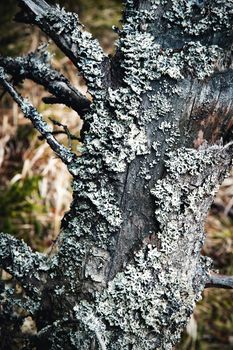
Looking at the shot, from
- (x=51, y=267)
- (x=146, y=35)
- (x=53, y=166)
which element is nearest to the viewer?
(x=146, y=35)

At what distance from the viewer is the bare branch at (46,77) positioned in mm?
970

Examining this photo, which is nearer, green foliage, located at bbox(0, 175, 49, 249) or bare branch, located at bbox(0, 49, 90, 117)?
bare branch, located at bbox(0, 49, 90, 117)

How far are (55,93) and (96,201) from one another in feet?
0.85

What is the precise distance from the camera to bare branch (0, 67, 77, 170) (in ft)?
3.09

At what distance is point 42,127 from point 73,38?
19 centimetres

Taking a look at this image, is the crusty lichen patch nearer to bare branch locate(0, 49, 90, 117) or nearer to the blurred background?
bare branch locate(0, 49, 90, 117)

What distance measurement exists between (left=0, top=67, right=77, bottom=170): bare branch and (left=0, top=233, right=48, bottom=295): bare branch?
23cm

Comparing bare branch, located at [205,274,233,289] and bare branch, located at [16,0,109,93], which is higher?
bare branch, located at [16,0,109,93]

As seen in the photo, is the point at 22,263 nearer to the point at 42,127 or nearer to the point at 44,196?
the point at 42,127

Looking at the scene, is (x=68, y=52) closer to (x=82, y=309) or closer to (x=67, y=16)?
(x=67, y=16)

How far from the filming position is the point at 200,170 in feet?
2.97

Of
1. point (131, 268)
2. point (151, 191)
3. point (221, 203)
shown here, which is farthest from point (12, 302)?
point (221, 203)

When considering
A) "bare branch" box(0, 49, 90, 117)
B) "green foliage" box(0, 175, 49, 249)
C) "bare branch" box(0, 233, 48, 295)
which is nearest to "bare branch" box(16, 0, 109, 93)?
"bare branch" box(0, 49, 90, 117)

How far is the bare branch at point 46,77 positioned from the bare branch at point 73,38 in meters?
0.08
